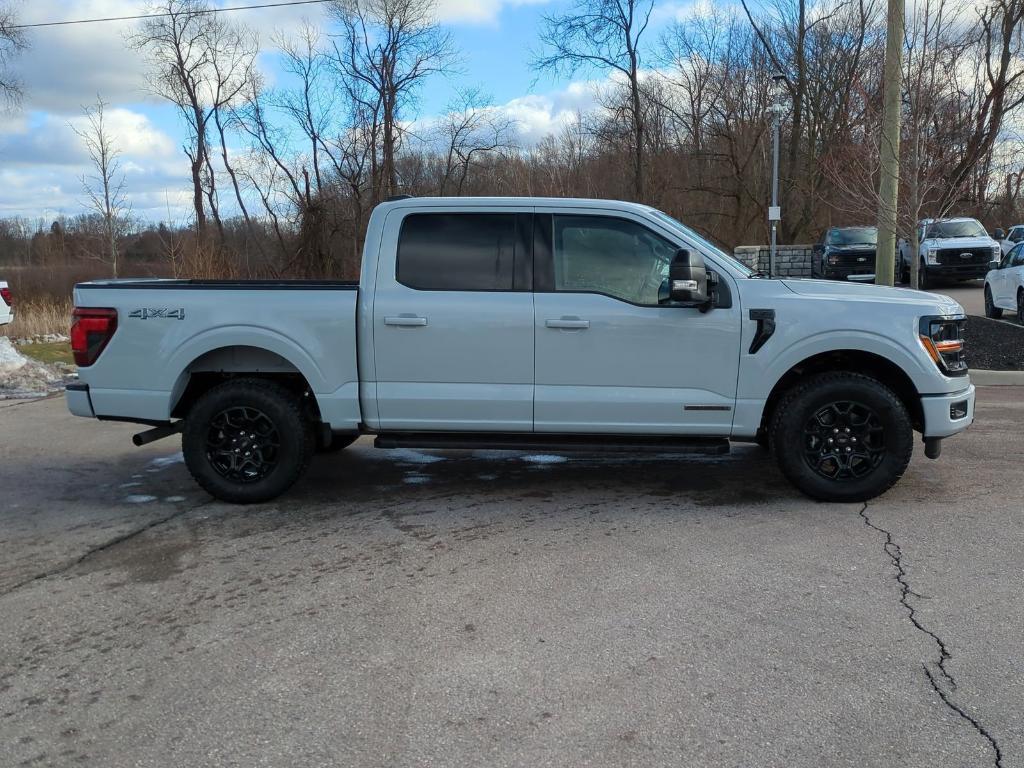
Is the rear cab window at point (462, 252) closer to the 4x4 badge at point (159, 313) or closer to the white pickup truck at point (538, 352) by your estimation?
the white pickup truck at point (538, 352)

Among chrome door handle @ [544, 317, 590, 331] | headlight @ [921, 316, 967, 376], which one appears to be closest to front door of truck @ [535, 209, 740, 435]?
chrome door handle @ [544, 317, 590, 331]

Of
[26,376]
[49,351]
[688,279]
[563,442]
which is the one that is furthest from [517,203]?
[49,351]

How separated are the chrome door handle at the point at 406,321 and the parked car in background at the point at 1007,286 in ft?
42.1

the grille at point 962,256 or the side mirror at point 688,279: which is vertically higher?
the grille at point 962,256

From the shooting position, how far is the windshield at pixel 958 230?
22.6m

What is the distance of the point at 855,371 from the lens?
5555mm

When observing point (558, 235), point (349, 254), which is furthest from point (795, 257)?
point (558, 235)

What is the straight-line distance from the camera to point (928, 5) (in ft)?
37.9

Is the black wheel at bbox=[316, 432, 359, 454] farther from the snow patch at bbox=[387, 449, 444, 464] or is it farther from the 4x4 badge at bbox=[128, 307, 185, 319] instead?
the 4x4 badge at bbox=[128, 307, 185, 319]

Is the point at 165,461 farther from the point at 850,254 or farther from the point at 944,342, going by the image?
the point at 850,254

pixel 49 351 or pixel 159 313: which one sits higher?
pixel 159 313

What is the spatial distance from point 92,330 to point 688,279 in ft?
13.1

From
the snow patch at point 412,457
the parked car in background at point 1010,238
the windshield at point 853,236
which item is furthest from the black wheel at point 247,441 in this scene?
the parked car in background at point 1010,238

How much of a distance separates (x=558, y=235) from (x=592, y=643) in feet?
9.43
